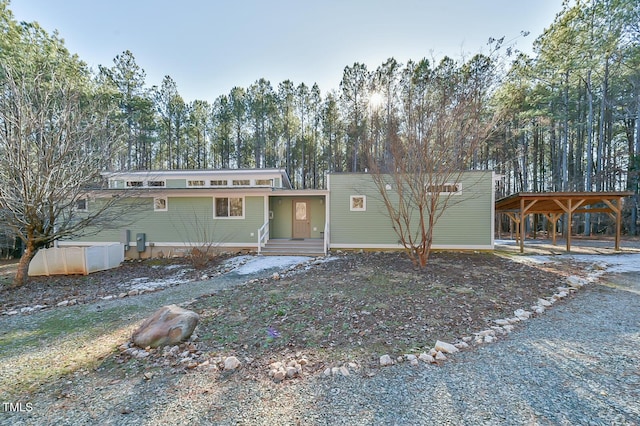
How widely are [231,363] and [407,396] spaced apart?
181 cm

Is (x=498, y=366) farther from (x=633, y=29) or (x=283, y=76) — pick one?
(x=283, y=76)

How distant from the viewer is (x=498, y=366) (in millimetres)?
2773

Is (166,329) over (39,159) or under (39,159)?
under

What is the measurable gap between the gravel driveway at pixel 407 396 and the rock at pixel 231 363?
21 centimetres

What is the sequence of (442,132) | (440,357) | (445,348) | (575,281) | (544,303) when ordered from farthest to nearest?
(442,132)
(575,281)
(544,303)
(445,348)
(440,357)

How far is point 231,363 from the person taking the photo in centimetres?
283

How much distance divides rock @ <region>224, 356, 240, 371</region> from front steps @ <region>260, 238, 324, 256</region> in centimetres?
742

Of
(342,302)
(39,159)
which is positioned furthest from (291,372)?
(39,159)

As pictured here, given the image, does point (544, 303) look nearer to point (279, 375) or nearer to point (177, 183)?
point (279, 375)

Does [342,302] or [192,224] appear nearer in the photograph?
[342,302]

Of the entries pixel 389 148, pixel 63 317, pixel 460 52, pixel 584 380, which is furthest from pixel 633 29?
pixel 63 317

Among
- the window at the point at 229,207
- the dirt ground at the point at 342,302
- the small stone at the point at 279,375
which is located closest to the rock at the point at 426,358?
the dirt ground at the point at 342,302

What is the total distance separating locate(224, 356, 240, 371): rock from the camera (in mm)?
2792

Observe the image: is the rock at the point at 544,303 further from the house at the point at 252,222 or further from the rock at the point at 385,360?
the house at the point at 252,222
